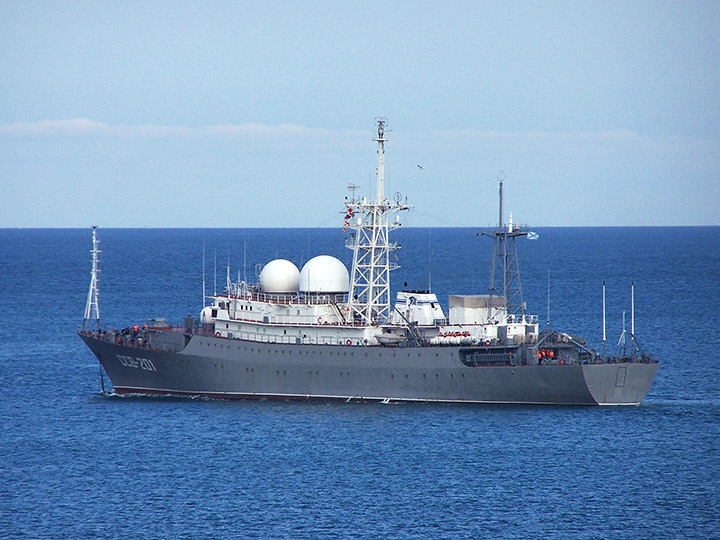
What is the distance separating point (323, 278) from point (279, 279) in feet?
8.22

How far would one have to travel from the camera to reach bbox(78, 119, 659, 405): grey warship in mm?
53406

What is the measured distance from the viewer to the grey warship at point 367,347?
175 feet

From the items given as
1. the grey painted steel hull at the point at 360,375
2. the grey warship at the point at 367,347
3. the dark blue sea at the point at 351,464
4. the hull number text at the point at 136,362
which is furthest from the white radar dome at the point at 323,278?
the hull number text at the point at 136,362

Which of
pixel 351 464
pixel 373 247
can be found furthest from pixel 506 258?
pixel 351 464

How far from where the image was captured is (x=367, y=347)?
179 ft

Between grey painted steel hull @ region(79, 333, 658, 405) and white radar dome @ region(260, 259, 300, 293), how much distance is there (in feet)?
12.8

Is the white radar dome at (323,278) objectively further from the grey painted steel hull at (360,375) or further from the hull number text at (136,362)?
the hull number text at (136,362)

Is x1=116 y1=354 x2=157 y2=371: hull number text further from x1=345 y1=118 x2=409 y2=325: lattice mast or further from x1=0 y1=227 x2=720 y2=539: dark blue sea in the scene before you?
x1=345 y1=118 x2=409 y2=325: lattice mast

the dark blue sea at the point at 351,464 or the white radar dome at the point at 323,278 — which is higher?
the white radar dome at the point at 323,278

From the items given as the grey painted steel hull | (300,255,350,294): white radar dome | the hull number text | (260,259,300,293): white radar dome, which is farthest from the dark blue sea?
(260,259,300,293): white radar dome

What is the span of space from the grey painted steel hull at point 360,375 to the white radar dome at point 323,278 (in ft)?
13.1

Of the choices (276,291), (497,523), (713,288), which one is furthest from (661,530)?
(713,288)

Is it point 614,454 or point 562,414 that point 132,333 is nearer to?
point 562,414

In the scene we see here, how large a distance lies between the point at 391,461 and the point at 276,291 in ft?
54.1
